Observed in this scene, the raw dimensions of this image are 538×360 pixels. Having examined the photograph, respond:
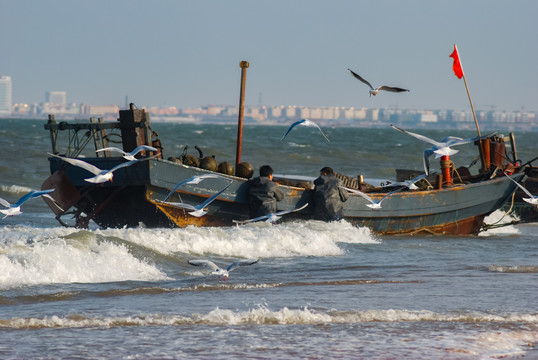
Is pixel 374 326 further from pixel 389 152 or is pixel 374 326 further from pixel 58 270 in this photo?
pixel 389 152

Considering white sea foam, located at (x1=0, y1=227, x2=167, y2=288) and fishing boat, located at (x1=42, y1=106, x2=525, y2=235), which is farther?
fishing boat, located at (x1=42, y1=106, x2=525, y2=235)

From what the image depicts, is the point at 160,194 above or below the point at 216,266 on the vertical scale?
above

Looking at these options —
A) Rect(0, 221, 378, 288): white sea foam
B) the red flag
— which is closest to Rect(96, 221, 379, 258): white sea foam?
Rect(0, 221, 378, 288): white sea foam

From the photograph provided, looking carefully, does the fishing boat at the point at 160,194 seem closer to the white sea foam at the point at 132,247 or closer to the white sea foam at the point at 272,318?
the white sea foam at the point at 132,247

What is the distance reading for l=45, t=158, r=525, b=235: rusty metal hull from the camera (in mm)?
15320

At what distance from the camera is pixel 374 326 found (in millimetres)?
8789

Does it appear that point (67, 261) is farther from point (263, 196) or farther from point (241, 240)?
point (263, 196)

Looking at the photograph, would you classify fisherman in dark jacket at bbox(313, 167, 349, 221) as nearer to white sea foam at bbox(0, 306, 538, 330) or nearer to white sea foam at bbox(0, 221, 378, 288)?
white sea foam at bbox(0, 221, 378, 288)

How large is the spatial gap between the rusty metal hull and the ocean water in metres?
0.37

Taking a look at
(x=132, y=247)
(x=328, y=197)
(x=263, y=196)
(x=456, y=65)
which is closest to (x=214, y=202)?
(x=263, y=196)

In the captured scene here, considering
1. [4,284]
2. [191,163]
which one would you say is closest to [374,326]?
[4,284]

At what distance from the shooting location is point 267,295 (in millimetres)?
10422

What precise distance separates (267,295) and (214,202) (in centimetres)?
591

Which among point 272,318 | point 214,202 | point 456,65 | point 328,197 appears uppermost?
point 456,65
